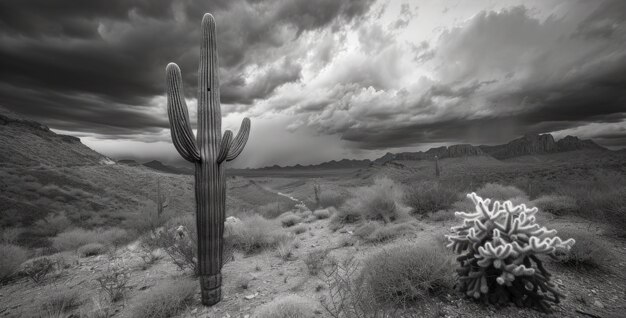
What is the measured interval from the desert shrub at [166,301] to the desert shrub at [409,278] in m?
3.22

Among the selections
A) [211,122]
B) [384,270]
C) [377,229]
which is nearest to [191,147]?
[211,122]

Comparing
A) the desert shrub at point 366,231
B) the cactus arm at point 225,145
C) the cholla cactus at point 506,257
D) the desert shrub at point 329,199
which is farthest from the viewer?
the desert shrub at point 329,199

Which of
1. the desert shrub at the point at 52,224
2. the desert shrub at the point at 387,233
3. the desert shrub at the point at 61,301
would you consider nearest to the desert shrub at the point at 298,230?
the desert shrub at the point at 387,233

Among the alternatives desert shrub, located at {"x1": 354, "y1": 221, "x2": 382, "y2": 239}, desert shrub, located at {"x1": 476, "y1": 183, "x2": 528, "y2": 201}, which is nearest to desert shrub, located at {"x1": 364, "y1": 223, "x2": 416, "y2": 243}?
desert shrub, located at {"x1": 354, "y1": 221, "x2": 382, "y2": 239}

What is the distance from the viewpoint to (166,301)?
4344 mm

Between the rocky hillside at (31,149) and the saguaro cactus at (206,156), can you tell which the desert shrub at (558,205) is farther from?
the rocky hillside at (31,149)

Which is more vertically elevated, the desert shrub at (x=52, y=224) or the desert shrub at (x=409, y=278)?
the desert shrub at (x=409, y=278)

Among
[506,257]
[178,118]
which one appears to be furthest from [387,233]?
[178,118]

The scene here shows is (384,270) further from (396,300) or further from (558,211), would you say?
(558,211)

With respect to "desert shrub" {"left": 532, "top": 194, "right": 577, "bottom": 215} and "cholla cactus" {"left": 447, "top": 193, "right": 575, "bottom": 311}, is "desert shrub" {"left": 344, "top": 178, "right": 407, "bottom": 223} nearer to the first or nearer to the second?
Answer: "desert shrub" {"left": 532, "top": 194, "right": 577, "bottom": 215}

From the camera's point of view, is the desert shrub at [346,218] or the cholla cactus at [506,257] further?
the desert shrub at [346,218]

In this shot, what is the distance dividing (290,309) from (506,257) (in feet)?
9.42

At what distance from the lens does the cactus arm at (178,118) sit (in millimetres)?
4609

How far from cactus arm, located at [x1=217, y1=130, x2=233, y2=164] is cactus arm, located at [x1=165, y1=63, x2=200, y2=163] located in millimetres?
398
